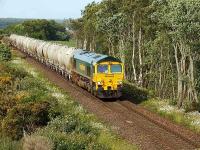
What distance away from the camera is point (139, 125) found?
26844 millimetres

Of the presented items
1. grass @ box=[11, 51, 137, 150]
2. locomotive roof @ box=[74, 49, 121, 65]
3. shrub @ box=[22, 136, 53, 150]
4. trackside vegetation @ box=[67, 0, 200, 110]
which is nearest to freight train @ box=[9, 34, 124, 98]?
locomotive roof @ box=[74, 49, 121, 65]

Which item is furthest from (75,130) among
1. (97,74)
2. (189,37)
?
(189,37)

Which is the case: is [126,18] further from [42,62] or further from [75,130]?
[75,130]

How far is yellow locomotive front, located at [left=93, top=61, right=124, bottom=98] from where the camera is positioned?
1398 inches

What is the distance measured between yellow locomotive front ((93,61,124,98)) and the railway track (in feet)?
2.08

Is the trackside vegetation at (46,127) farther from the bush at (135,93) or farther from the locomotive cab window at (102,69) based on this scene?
the bush at (135,93)

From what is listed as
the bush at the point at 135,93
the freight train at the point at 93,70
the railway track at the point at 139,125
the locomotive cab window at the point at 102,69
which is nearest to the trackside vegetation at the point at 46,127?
the railway track at the point at 139,125

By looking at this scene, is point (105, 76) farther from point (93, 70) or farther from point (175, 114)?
point (175, 114)

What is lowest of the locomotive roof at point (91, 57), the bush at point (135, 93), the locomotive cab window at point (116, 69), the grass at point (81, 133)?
the bush at point (135, 93)

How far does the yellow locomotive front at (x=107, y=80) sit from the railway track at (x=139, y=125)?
0.63 m

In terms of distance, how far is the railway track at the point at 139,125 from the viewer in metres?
22.9

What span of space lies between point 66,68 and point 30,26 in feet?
408

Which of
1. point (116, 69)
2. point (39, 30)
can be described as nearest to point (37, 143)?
point (116, 69)

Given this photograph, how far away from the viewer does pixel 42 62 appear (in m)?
66.1
